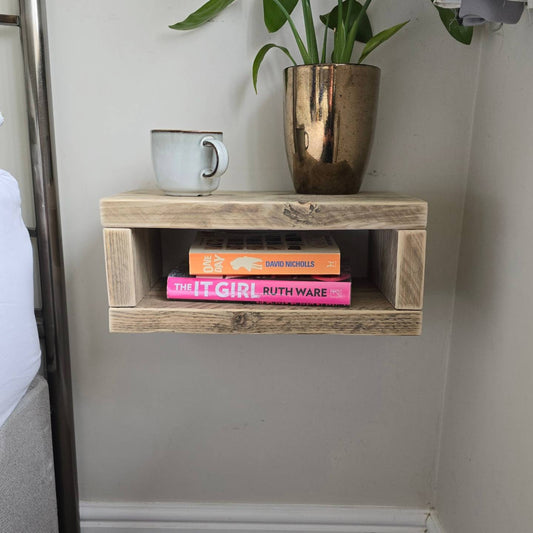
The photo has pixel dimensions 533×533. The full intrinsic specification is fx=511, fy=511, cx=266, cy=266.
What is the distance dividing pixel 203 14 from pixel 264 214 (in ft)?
1.16

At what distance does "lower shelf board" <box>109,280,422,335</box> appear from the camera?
65 centimetres

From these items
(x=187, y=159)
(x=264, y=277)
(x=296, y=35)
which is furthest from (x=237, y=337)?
(x=296, y=35)

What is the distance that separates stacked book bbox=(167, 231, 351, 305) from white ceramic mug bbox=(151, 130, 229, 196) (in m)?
0.09

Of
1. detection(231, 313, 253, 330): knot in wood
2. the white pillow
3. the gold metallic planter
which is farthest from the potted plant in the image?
the white pillow

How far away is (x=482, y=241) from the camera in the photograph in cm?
78

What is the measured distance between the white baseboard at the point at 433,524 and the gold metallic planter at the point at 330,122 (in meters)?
0.65

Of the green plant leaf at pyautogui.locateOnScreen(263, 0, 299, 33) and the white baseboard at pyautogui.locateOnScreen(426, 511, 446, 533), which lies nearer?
the green plant leaf at pyautogui.locateOnScreen(263, 0, 299, 33)

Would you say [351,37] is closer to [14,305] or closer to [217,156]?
[217,156]

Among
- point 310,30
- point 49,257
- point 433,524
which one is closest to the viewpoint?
point 310,30

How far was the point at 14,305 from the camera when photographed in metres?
0.65

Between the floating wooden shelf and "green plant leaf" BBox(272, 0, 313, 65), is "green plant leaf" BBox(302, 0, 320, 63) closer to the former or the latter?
"green plant leaf" BBox(272, 0, 313, 65)

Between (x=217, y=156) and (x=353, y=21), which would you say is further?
(x=353, y=21)

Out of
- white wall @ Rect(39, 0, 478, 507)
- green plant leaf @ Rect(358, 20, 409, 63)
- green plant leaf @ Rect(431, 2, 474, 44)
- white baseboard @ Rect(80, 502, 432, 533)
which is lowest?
white baseboard @ Rect(80, 502, 432, 533)

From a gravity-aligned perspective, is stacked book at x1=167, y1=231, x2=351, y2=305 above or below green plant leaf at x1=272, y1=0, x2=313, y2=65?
below
